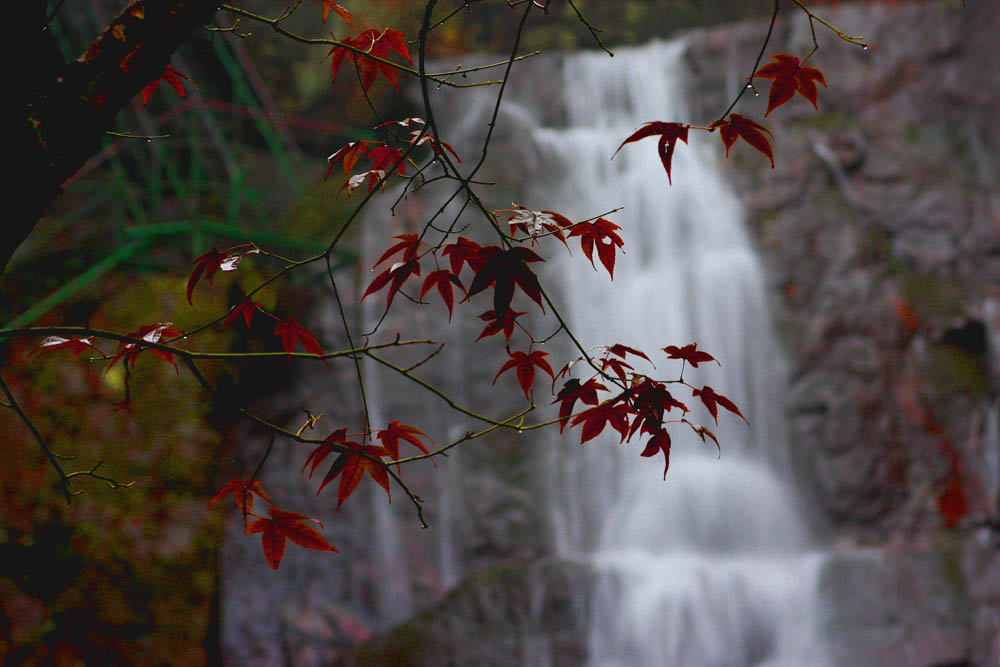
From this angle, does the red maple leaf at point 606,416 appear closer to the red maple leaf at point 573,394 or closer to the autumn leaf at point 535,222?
the red maple leaf at point 573,394

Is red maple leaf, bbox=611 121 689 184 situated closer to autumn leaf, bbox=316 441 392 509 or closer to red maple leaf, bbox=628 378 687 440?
red maple leaf, bbox=628 378 687 440

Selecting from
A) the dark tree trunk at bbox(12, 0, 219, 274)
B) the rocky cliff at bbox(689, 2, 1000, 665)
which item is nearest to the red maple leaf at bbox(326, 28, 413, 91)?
the dark tree trunk at bbox(12, 0, 219, 274)

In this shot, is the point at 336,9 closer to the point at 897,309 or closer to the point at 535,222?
the point at 535,222

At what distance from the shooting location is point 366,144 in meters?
1.61

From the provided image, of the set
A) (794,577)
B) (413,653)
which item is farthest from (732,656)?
(413,653)

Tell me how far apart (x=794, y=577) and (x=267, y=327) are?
158 inches

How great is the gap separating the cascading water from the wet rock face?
0.89 feet

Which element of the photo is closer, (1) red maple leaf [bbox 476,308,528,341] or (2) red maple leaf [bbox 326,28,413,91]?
(1) red maple leaf [bbox 476,308,528,341]

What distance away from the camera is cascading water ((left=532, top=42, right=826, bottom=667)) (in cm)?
436

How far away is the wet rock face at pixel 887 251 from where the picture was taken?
5.11 meters

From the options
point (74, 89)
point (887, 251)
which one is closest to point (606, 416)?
point (74, 89)

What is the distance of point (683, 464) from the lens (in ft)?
17.5

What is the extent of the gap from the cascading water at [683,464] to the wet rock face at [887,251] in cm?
27

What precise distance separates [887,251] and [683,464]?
7.85 feet
